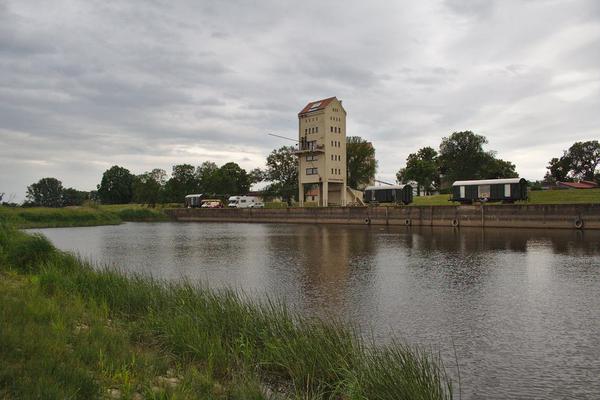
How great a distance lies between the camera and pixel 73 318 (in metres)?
9.89

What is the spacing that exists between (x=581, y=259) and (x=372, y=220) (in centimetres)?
4493

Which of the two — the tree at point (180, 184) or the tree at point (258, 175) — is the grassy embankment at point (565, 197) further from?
the tree at point (180, 184)

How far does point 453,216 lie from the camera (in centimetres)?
6488

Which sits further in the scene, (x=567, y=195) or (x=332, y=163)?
(x=332, y=163)

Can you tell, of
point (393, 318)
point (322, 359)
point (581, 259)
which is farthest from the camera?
point (581, 259)

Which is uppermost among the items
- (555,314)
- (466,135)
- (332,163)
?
(466,135)

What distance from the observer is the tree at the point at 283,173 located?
11100 centimetres

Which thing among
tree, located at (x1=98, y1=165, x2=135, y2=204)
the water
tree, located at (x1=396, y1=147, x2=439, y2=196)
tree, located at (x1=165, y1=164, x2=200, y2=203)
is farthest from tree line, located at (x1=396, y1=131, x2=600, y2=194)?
tree, located at (x1=98, y1=165, x2=135, y2=204)

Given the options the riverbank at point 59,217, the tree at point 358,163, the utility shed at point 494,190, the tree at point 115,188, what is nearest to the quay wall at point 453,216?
the utility shed at point 494,190

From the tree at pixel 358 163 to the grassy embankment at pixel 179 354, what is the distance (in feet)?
343

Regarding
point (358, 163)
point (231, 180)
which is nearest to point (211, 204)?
point (231, 180)

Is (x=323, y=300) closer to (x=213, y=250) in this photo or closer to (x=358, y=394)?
(x=358, y=394)

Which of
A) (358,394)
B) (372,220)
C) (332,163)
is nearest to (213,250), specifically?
(358,394)

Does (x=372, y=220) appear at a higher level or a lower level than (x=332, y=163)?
lower
